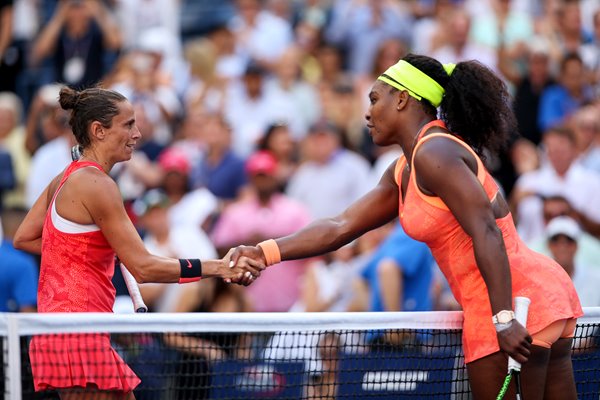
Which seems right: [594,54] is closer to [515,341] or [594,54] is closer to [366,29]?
[366,29]

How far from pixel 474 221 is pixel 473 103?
2.24 feet

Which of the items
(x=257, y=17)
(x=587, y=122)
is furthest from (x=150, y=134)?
(x=587, y=122)

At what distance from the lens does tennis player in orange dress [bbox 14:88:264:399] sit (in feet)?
17.0

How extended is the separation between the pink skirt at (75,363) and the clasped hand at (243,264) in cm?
83

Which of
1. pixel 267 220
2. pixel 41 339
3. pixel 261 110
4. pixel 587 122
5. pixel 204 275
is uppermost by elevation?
pixel 261 110

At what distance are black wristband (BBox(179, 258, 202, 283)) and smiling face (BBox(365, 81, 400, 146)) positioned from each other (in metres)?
1.05

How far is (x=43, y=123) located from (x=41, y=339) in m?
7.10

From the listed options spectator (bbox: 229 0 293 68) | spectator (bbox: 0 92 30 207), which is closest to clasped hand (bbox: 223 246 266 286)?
spectator (bbox: 0 92 30 207)

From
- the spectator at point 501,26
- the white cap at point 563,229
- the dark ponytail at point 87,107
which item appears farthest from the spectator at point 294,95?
the dark ponytail at point 87,107

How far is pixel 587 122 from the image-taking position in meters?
11.3

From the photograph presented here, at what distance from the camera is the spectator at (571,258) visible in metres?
9.01

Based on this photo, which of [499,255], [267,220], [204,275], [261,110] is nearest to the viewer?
[499,255]

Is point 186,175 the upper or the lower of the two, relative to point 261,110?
lower

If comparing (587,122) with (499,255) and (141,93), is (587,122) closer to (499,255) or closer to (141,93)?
(141,93)
